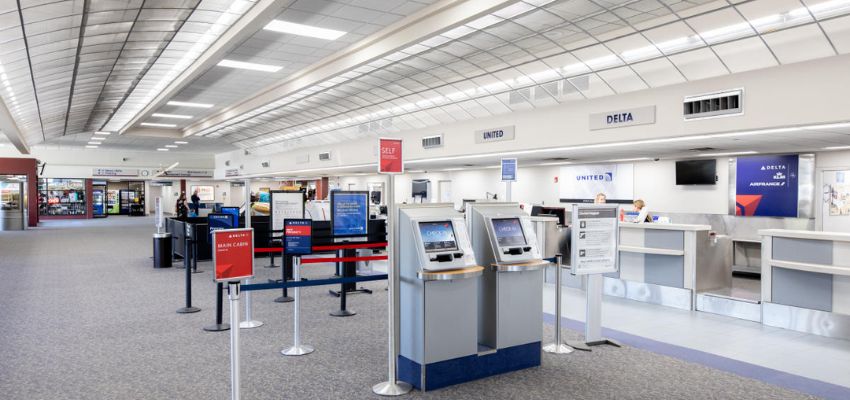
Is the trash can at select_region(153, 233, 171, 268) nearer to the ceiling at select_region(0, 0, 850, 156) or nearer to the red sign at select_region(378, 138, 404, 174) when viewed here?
the ceiling at select_region(0, 0, 850, 156)

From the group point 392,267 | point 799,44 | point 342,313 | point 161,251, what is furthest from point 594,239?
point 161,251

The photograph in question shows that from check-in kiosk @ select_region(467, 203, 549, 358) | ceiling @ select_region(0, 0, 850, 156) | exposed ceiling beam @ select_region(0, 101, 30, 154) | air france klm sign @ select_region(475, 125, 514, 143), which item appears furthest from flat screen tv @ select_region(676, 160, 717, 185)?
exposed ceiling beam @ select_region(0, 101, 30, 154)

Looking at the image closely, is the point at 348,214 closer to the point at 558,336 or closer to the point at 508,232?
the point at 508,232

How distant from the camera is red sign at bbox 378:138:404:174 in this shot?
4.43 m

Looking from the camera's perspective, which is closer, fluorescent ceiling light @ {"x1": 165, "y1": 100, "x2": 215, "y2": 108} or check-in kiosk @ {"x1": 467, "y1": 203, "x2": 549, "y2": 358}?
check-in kiosk @ {"x1": 467, "y1": 203, "x2": 549, "y2": 358}

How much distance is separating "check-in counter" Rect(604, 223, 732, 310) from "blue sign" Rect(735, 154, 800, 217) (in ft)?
13.0

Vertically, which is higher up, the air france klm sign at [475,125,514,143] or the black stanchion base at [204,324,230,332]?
the air france klm sign at [475,125,514,143]

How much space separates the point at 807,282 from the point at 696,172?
6.55 m

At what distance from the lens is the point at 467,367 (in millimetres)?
4613

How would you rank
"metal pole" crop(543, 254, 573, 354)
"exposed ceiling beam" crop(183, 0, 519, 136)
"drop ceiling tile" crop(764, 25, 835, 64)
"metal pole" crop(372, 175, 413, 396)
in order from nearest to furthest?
1. "metal pole" crop(372, 175, 413, 396)
2. "metal pole" crop(543, 254, 573, 354)
3. "drop ceiling tile" crop(764, 25, 835, 64)
4. "exposed ceiling beam" crop(183, 0, 519, 136)

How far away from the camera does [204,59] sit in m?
12.0

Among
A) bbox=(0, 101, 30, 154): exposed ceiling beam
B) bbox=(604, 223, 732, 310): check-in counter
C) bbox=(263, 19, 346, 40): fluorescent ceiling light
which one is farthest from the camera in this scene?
bbox=(0, 101, 30, 154): exposed ceiling beam

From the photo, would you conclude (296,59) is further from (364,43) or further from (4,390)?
(4,390)

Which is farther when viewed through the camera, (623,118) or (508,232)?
(623,118)
